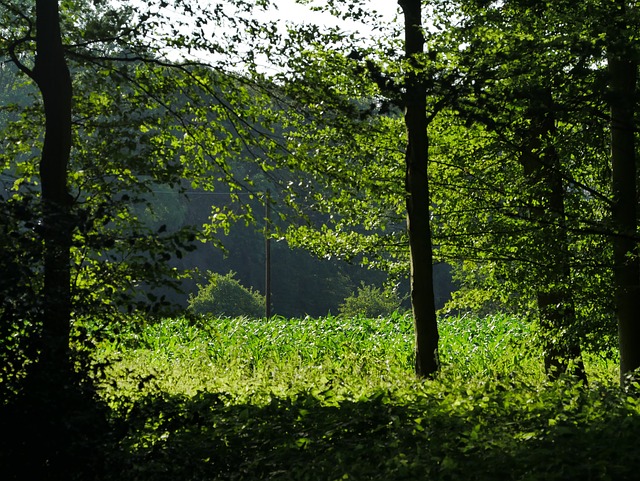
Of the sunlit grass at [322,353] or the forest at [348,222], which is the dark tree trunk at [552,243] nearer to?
the forest at [348,222]

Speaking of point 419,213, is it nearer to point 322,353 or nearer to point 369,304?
point 322,353

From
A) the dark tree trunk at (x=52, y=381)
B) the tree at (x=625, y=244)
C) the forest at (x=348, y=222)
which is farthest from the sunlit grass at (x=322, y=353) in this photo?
the dark tree trunk at (x=52, y=381)

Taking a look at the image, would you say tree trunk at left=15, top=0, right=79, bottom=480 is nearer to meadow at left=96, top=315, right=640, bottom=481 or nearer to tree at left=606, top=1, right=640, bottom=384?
meadow at left=96, top=315, right=640, bottom=481

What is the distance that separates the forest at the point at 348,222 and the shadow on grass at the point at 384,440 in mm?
33

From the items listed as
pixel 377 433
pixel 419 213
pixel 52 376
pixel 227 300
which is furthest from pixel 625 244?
pixel 227 300

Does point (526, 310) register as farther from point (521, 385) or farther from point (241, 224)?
point (241, 224)

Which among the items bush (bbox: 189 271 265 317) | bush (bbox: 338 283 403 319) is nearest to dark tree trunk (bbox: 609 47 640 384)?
bush (bbox: 189 271 265 317)

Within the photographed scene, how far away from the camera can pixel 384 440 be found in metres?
8.48

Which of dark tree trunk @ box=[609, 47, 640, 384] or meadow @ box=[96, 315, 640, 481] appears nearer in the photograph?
meadow @ box=[96, 315, 640, 481]

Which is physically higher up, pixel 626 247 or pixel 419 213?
pixel 419 213

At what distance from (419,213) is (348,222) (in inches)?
62.1

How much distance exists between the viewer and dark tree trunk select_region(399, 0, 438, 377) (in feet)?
39.0

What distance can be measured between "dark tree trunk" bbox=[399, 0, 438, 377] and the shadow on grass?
2367mm

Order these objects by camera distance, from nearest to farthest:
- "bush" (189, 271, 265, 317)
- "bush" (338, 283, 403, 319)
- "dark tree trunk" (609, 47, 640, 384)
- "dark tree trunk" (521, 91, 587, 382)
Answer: "dark tree trunk" (609, 47, 640, 384), "dark tree trunk" (521, 91, 587, 382), "bush" (189, 271, 265, 317), "bush" (338, 283, 403, 319)
